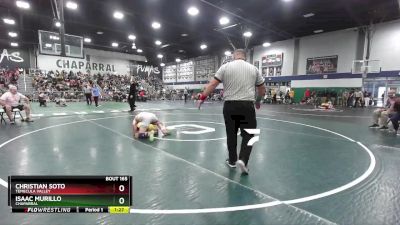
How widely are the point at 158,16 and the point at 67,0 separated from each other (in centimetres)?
685

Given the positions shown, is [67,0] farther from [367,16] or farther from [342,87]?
[342,87]

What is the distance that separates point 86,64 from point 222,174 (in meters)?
36.3

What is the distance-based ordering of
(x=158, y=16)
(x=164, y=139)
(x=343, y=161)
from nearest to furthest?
(x=343, y=161), (x=164, y=139), (x=158, y=16)

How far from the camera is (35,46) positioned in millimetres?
32844

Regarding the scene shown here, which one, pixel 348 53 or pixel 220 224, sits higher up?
pixel 348 53

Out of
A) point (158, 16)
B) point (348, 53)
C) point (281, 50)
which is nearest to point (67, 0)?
point (158, 16)

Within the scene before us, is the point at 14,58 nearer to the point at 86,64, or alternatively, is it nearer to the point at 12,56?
the point at 12,56

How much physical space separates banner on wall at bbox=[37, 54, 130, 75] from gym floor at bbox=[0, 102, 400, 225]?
30568 mm

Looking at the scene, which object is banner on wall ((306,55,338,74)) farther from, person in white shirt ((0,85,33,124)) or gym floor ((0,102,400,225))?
person in white shirt ((0,85,33,124))

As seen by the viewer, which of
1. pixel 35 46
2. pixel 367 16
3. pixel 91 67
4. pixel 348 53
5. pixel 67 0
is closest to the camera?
pixel 67 0

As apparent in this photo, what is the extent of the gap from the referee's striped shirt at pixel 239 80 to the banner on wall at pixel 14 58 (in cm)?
3809

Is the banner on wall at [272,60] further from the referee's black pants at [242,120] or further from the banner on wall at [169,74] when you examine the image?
the referee's black pants at [242,120]

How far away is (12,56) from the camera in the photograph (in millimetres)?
31828

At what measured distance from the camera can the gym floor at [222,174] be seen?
2393 millimetres
